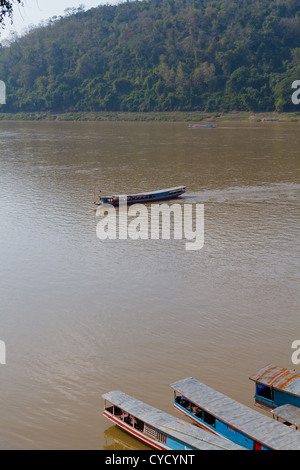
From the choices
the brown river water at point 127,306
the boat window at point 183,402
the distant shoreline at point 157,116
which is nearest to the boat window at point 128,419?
the brown river water at point 127,306

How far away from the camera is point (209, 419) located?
20.9 feet

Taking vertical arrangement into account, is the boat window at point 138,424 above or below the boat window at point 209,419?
below

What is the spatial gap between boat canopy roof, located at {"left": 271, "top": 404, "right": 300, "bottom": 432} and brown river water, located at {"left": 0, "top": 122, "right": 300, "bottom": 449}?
0.72 m

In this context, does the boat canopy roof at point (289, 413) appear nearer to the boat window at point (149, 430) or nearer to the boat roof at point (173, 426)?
the boat roof at point (173, 426)

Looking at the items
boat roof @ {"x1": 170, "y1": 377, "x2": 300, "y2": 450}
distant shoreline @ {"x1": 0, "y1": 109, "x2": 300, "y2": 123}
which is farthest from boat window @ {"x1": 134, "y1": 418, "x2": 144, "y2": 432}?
distant shoreline @ {"x1": 0, "y1": 109, "x2": 300, "y2": 123}

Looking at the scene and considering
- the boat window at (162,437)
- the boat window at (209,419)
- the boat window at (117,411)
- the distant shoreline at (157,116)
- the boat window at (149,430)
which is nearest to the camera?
the boat window at (162,437)

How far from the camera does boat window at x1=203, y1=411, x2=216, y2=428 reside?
248 inches

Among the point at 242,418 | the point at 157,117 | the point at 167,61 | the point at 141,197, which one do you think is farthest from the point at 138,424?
the point at 167,61

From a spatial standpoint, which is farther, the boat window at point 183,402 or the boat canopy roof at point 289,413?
the boat window at point 183,402

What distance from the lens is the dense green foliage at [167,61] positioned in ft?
226

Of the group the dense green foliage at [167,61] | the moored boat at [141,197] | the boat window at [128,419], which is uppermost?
the dense green foliage at [167,61]

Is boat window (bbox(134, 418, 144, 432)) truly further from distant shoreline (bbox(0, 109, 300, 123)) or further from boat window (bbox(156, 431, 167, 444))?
distant shoreline (bbox(0, 109, 300, 123))

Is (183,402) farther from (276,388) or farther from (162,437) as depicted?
(276,388)
